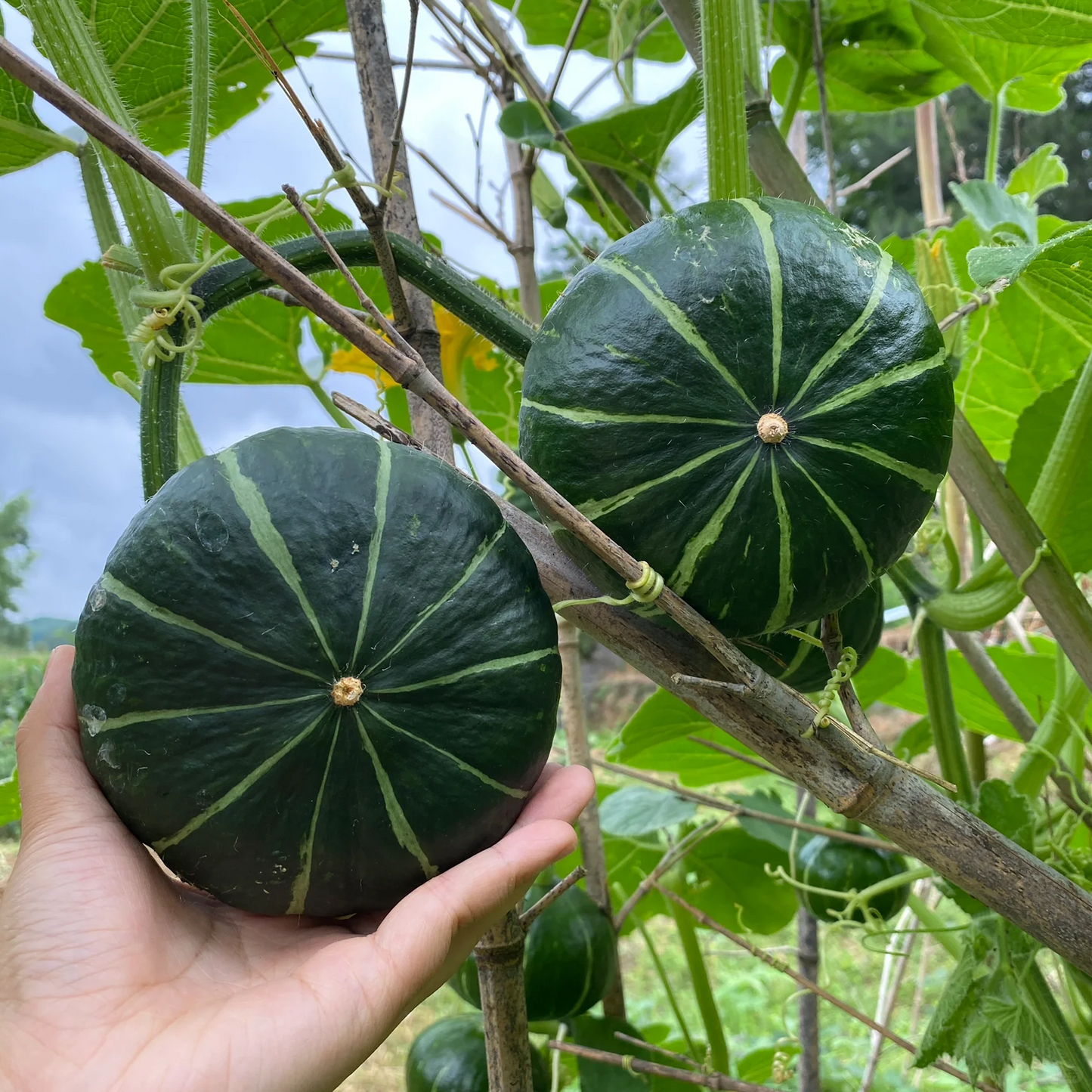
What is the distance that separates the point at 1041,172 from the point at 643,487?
54.4 inches

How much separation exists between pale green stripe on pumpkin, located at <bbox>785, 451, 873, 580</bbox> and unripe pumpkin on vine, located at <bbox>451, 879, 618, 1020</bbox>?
0.68 m

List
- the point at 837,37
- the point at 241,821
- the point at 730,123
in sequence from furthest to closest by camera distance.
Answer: the point at 837,37 → the point at 730,123 → the point at 241,821

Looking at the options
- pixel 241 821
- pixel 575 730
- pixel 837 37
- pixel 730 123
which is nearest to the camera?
pixel 241 821

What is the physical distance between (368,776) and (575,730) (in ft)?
2.33

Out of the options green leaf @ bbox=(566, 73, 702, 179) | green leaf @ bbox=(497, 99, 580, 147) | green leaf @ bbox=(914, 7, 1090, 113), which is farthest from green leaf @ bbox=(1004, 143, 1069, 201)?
green leaf @ bbox=(497, 99, 580, 147)

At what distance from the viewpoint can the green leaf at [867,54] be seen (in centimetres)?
121

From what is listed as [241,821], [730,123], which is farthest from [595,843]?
[730,123]

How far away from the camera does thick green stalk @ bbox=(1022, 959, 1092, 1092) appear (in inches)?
34.5

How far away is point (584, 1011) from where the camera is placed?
128 cm

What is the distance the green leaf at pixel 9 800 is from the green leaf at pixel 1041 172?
1.74 metres

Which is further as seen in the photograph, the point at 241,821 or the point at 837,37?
the point at 837,37

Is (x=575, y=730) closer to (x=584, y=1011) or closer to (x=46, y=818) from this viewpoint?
(x=584, y=1011)

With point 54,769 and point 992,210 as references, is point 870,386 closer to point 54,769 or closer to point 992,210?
point 54,769

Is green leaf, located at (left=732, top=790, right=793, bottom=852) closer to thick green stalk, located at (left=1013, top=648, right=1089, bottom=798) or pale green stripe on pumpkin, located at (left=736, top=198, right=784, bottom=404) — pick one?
thick green stalk, located at (left=1013, top=648, right=1089, bottom=798)
